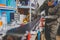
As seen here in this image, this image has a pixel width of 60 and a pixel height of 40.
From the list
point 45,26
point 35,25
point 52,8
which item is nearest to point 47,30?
point 45,26

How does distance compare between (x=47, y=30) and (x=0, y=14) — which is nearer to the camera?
(x=0, y=14)

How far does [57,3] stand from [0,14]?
80 centimetres

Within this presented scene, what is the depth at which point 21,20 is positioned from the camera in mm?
1806

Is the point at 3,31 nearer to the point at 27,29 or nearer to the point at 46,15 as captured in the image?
the point at 27,29

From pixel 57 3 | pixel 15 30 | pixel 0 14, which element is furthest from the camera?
pixel 57 3

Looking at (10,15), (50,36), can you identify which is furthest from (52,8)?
(10,15)

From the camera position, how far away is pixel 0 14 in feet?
5.39

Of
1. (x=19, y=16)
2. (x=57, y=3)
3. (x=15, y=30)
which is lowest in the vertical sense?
(x=15, y=30)

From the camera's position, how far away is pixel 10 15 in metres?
1.73

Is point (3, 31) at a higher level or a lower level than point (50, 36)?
higher

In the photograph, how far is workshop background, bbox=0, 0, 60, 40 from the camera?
5.52ft

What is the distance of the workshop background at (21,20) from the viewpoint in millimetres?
1682

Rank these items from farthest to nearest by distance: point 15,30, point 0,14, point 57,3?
point 57,3, point 15,30, point 0,14

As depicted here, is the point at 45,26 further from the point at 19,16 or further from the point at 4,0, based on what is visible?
the point at 4,0
